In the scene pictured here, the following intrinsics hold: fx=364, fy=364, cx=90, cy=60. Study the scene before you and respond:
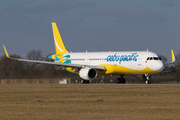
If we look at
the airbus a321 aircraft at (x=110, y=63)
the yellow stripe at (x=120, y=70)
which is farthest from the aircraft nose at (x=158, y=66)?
the yellow stripe at (x=120, y=70)

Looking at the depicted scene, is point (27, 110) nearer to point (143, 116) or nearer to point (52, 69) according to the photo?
point (143, 116)

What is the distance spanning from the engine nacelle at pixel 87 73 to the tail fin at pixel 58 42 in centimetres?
875

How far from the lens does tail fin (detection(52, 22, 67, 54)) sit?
173 feet

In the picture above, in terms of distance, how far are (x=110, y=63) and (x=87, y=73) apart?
3.19 meters

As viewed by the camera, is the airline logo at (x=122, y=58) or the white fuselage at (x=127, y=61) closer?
the white fuselage at (x=127, y=61)

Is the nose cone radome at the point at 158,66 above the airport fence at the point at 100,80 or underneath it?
above

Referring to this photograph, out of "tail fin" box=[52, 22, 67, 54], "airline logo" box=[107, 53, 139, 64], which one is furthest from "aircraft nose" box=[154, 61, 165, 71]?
"tail fin" box=[52, 22, 67, 54]

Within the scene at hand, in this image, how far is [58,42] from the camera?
53.8 meters

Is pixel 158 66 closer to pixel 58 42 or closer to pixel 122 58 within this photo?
pixel 122 58

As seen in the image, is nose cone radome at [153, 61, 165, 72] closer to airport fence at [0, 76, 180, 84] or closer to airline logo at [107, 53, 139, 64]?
airline logo at [107, 53, 139, 64]

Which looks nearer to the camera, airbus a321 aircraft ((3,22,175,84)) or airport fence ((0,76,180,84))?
airbus a321 aircraft ((3,22,175,84))

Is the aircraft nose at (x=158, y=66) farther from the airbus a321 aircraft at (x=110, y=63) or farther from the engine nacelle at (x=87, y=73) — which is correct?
the engine nacelle at (x=87, y=73)

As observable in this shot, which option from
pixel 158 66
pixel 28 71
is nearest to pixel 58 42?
pixel 28 71

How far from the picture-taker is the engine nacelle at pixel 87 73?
4347cm
